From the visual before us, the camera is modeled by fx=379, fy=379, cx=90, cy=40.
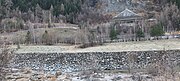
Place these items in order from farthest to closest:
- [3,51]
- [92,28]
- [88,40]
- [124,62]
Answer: [92,28]
[88,40]
[124,62]
[3,51]

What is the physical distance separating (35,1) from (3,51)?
13921 cm

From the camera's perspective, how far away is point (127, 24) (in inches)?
4373

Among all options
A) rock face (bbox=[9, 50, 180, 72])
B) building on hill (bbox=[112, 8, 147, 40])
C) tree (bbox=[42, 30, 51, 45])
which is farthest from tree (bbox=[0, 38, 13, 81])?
building on hill (bbox=[112, 8, 147, 40])

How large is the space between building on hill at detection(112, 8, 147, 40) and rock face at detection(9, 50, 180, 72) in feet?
117

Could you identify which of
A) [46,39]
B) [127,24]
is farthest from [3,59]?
[127,24]

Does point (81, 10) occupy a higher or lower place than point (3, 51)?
lower

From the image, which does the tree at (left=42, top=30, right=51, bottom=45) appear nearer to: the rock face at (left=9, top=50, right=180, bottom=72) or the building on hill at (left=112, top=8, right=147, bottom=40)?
the building on hill at (left=112, top=8, right=147, bottom=40)

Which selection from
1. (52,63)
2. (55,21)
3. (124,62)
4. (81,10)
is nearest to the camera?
(124,62)

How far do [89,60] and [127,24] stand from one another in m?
57.8

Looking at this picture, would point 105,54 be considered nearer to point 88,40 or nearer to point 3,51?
point 88,40

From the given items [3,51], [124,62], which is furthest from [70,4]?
[3,51]

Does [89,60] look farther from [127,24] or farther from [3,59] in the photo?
[127,24]

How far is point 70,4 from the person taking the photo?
139625mm

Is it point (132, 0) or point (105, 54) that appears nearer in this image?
point (105, 54)
